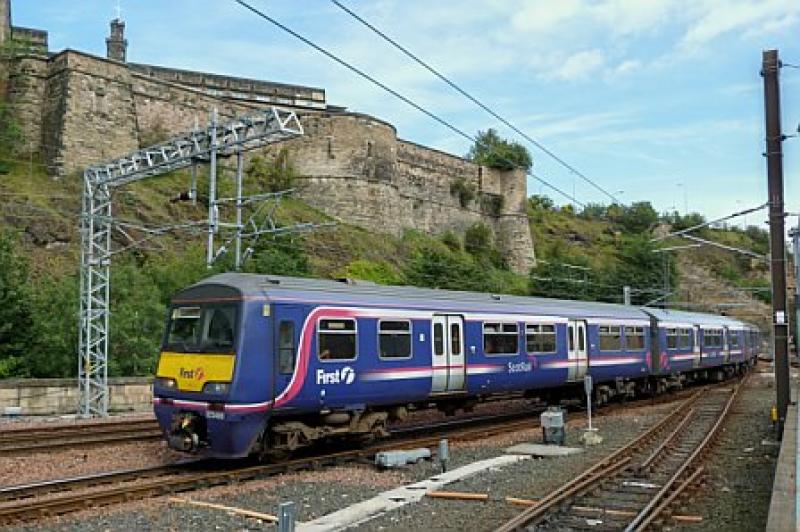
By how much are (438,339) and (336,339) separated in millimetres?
3039

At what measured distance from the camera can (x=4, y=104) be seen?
4153 centimetres

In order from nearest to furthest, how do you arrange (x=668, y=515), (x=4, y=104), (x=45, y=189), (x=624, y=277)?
(x=668, y=515) → (x=45, y=189) → (x=4, y=104) → (x=624, y=277)

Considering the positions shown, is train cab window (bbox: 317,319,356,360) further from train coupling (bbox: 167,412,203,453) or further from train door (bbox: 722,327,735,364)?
train door (bbox: 722,327,735,364)

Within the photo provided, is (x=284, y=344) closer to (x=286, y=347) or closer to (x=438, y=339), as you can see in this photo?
(x=286, y=347)

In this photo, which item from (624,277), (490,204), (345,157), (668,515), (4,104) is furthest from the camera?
(490,204)

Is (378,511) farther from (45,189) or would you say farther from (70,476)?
(45,189)

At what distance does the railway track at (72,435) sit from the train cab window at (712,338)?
23732mm

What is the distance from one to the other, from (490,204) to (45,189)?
4146 cm

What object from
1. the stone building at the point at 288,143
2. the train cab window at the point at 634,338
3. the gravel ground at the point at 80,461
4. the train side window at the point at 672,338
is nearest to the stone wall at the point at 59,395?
the gravel ground at the point at 80,461

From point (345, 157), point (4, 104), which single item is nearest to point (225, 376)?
point (4, 104)

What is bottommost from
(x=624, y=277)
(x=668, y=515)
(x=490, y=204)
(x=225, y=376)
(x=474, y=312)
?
(x=668, y=515)

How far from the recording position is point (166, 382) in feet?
41.5

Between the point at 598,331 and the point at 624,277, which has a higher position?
the point at 624,277

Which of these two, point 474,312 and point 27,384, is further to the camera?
point 27,384
